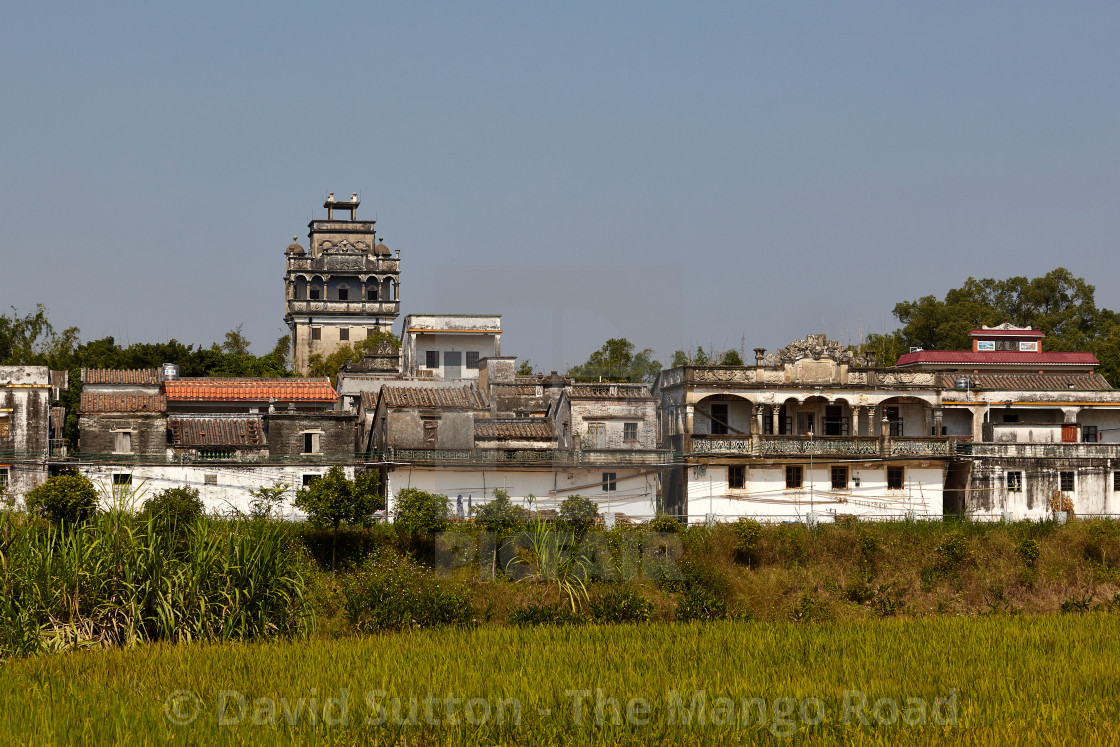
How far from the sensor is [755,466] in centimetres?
4009

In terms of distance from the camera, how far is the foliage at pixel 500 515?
31438 mm

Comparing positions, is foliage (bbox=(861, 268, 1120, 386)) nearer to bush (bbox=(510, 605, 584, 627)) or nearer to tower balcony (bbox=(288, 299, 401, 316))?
tower balcony (bbox=(288, 299, 401, 316))

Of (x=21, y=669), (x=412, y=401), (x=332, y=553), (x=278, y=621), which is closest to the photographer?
(x=21, y=669)

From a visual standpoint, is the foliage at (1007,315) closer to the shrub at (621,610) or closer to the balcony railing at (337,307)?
the balcony railing at (337,307)

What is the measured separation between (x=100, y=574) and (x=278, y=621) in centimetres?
305

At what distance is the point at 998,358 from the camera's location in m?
53.7

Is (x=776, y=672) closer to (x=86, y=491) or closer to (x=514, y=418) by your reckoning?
(x=86, y=491)

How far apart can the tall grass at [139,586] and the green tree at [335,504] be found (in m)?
8.52

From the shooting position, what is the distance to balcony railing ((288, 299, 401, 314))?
7756 cm

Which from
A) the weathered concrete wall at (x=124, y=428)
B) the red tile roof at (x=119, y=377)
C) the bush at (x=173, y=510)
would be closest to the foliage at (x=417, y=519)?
the bush at (x=173, y=510)

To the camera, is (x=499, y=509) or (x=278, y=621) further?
(x=499, y=509)

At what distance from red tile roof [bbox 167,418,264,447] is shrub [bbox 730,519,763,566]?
46.1 ft

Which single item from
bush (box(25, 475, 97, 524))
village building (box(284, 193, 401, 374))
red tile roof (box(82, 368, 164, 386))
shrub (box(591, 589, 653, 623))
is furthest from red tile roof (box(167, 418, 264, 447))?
village building (box(284, 193, 401, 374))

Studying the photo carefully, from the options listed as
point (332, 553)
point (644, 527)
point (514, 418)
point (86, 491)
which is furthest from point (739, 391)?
point (86, 491)
